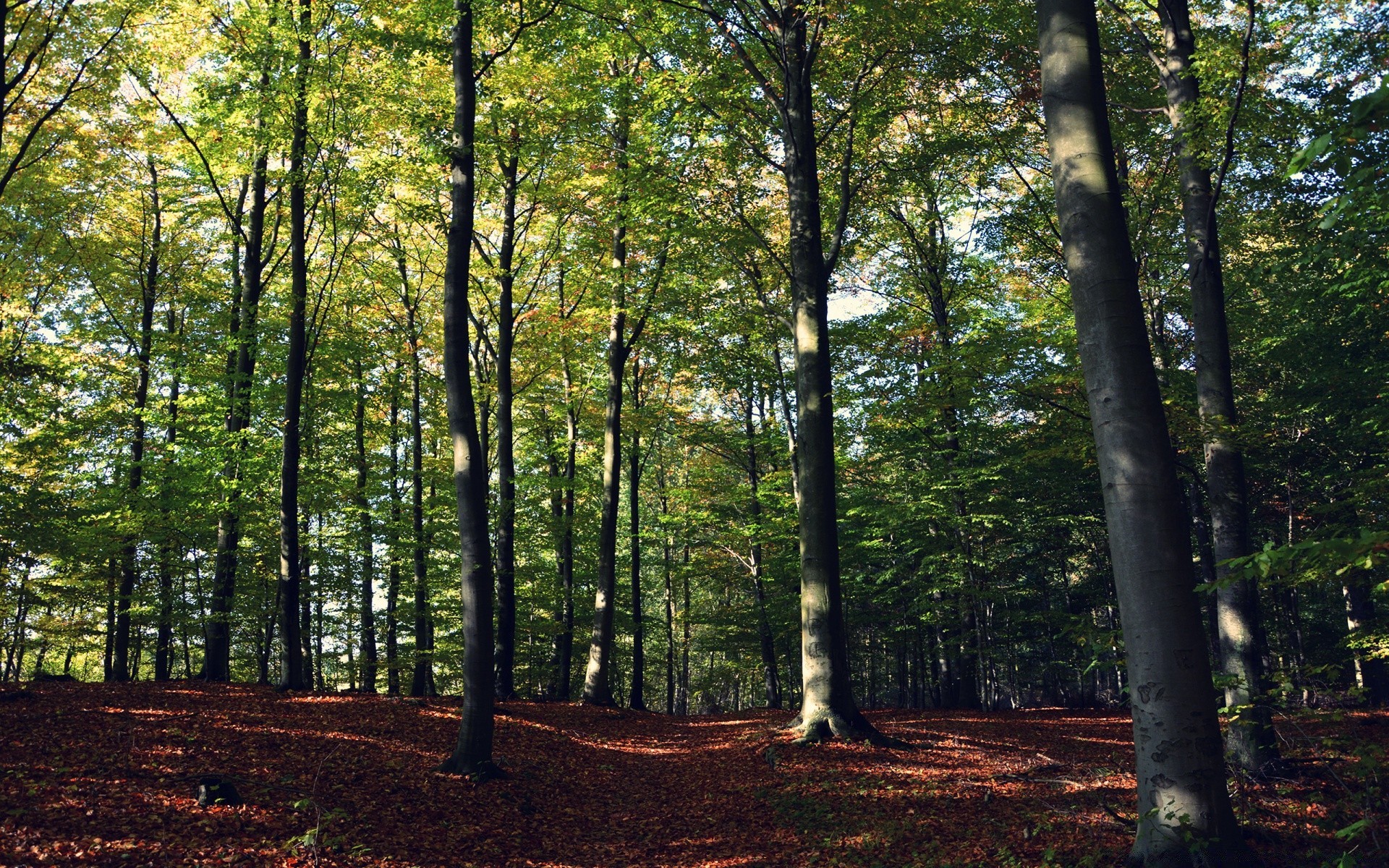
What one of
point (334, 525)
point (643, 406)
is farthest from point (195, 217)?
point (643, 406)

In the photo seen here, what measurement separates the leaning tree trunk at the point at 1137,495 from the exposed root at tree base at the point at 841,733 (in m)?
5.47

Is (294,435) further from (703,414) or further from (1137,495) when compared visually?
(703,414)

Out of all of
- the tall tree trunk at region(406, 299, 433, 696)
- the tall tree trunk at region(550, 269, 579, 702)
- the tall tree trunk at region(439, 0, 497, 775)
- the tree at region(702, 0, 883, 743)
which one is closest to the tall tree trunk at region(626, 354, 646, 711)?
the tall tree trunk at region(550, 269, 579, 702)

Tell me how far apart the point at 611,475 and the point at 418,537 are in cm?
495

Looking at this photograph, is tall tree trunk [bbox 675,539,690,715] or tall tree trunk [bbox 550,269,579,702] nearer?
tall tree trunk [bbox 550,269,579,702]

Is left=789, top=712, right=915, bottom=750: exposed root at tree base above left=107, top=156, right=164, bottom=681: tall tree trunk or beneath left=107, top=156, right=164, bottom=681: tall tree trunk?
beneath

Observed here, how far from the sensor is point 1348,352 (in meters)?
13.2

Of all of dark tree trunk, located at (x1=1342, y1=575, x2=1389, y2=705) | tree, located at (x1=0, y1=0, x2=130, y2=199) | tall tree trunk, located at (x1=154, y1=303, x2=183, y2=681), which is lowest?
dark tree trunk, located at (x1=1342, y1=575, x2=1389, y2=705)

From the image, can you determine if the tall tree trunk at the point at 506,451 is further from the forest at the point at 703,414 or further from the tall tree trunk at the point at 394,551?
the tall tree trunk at the point at 394,551

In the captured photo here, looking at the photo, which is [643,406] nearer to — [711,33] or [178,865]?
[711,33]

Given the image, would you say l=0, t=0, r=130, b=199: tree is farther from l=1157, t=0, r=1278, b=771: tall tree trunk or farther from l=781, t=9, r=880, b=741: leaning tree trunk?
l=1157, t=0, r=1278, b=771: tall tree trunk

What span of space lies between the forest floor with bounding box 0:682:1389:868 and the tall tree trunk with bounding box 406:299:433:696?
6.59m

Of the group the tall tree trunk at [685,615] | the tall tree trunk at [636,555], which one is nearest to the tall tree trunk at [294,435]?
the tall tree trunk at [636,555]

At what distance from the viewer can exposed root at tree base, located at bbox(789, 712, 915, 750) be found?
950 cm
